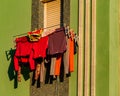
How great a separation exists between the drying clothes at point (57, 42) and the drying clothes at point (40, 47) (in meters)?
0.17

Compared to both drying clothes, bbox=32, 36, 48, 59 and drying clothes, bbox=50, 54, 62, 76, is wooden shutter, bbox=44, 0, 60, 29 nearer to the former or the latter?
drying clothes, bbox=32, 36, 48, 59

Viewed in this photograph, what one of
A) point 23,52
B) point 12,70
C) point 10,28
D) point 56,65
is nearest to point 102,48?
point 56,65

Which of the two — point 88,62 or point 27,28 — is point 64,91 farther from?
point 27,28

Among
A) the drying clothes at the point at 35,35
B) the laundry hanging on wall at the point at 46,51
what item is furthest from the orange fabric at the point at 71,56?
the drying clothes at the point at 35,35

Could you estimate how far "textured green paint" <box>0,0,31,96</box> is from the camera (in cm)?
1636

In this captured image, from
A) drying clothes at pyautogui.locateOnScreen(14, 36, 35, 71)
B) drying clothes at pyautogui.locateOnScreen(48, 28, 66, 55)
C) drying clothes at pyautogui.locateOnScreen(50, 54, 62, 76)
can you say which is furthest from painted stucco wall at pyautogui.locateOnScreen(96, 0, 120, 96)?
drying clothes at pyautogui.locateOnScreen(14, 36, 35, 71)

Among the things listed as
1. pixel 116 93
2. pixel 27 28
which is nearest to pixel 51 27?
pixel 27 28

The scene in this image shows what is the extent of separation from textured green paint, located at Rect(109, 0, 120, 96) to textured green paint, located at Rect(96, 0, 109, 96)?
11cm

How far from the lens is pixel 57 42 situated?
14477 mm

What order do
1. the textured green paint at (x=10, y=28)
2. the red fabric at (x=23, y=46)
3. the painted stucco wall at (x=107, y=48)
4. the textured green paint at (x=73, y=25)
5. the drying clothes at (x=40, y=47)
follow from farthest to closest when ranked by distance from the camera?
the textured green paint at (x=10, y=28) < the red fabric at (x=23, y=46) < the drying clothes at (x=40, y=47) < the textured green paint at (x=73, y=25) < the painted stucco wall at (x=107, y=48)

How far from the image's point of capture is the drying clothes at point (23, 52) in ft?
49.8

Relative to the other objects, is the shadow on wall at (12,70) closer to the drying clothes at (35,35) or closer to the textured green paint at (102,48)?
the drying clothes at (35,35)

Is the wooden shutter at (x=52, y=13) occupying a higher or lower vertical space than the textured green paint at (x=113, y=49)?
higher

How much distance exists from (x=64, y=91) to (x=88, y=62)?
1196 mm
